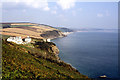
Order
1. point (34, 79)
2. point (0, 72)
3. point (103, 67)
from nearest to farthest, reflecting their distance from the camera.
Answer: point (0, 72) < point (34, 79) < point (103, 67)

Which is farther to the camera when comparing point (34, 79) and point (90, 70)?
point (90, 70)

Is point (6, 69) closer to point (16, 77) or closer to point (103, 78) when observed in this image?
point (16, 77)

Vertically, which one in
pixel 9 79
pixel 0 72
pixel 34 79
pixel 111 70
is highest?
pixel 0 72

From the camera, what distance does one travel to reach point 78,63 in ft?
125

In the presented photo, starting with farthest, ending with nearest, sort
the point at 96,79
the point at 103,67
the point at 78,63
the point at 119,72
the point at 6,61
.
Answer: the point at 78,63 < the point at 103,67 < the point at 119,72 < the point at 96,79 < the point at 6,61

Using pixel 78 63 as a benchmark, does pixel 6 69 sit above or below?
above

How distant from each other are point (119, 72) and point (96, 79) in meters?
8.36

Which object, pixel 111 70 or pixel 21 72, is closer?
pixel 21 72

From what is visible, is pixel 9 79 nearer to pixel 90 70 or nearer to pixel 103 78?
pixel 103 78

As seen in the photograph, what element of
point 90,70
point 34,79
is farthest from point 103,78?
point 34,79

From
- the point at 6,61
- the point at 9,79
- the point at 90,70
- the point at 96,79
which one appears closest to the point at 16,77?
the point at 9,79

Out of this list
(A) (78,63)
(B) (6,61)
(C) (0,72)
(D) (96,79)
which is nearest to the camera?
(C) (0,72)

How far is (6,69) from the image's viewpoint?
13891 mm

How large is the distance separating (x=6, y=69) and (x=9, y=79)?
1758 millimetres
